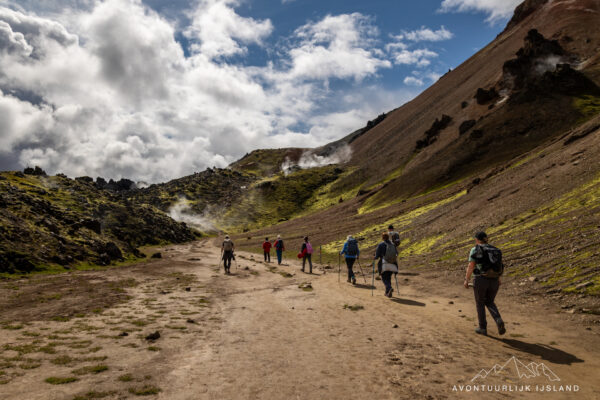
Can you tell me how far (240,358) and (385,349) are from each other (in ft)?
13.7

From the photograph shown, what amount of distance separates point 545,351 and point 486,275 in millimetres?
2412

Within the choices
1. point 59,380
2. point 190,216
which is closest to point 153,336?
point 59,380

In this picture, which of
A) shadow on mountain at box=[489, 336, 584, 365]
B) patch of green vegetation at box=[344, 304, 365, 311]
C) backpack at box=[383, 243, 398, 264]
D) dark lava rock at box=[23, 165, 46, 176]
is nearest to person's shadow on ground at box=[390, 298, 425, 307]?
backpack at box=[383, 243, 398, 264]

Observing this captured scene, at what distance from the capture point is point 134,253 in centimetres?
4553

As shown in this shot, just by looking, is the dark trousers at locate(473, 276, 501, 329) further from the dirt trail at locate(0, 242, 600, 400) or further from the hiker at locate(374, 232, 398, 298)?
the hiker at locate(374, 232, 398, 298)

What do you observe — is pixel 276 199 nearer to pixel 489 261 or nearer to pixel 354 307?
pixel 354 307

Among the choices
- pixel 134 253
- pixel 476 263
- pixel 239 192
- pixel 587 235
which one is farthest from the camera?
pixel 239 192

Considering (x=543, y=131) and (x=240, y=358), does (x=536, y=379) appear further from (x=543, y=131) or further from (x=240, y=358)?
(x=543, y=131)

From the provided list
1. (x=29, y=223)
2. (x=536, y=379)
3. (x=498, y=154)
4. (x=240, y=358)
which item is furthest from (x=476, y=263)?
(x=498, y=154)

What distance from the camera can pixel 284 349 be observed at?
30.8 feet

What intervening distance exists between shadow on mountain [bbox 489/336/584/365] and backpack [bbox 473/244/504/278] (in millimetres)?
1998

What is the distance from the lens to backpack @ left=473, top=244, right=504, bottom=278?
10.0 m

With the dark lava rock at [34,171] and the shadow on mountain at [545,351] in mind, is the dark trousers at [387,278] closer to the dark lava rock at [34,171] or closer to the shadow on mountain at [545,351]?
the shadow on mountain at [545,351]

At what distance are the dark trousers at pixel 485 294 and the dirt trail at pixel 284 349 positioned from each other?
0.70m
